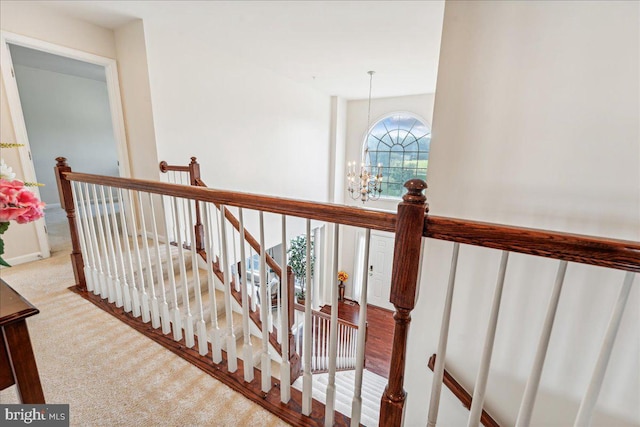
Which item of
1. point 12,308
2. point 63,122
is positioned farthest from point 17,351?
point 63,122

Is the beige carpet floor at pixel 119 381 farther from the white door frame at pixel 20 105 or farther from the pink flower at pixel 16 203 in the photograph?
the white door frame at pixel 20 105

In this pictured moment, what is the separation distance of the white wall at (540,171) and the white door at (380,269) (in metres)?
5.13

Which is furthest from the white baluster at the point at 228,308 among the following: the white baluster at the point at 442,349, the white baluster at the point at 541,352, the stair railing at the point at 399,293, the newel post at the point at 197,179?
the newel post at the point at 197,179

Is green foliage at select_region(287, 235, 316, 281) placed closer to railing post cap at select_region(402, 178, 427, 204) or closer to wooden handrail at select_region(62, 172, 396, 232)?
wooden handrail at select_region(62, 172, 396, 232)

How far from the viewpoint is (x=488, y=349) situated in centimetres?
81

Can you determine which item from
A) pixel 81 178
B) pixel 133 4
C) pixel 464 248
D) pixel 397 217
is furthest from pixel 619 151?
pixel 133 4

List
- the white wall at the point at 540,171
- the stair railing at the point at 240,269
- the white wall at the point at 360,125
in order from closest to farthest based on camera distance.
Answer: the white wall at the point at 540,171
the stair railing at the point at 240,269
the white wall at the point at 360,125

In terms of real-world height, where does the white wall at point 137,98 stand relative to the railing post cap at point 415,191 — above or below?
above

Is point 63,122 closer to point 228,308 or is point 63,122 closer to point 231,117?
point 231,117

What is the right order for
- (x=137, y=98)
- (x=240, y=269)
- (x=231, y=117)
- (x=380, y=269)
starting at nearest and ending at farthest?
(x=240, y=269), (x=137, y=98), (x=231, y=117), (x=380, y=269)

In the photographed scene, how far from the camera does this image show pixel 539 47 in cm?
121

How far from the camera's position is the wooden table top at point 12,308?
0.74m

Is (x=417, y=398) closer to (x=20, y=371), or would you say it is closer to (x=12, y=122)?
(x=20, y=371)

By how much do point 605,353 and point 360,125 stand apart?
6.57m
